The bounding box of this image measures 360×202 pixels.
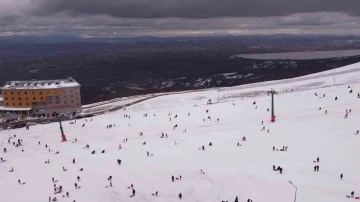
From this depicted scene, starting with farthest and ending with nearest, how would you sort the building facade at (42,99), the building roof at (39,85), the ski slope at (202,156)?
1. the building roof at (39,85)
2. the building facade at (42,99)
3. the ski slope at (202,156)

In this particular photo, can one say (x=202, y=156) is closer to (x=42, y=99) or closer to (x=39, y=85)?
(x=42, y=99)

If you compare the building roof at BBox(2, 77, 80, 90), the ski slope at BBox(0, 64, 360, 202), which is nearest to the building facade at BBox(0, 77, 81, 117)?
the building roof at BBox(2, 77, 80, 90)

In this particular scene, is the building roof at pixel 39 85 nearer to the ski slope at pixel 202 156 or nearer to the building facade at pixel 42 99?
the building facade at pixel 42 99

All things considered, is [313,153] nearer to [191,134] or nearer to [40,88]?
[191,134]

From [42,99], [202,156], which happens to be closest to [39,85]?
→ [42,99]

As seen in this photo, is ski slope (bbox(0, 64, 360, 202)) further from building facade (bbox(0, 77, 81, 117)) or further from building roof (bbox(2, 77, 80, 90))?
building roof (bbox(2, 77, 80, 90))

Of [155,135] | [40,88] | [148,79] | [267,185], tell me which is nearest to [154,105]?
[40,88]

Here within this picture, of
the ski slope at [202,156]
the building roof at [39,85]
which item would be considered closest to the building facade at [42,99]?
the building roof at [39,85]
